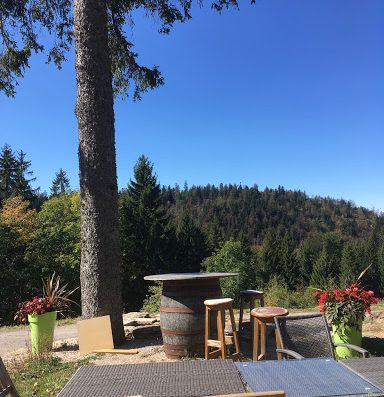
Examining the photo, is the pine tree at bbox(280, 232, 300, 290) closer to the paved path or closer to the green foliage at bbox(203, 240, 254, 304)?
the green foliage at bbox(203, 240, 254, 304)

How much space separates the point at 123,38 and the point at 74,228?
23.0 metres

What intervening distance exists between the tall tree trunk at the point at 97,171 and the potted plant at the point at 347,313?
3083 mm

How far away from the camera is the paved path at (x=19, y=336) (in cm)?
769

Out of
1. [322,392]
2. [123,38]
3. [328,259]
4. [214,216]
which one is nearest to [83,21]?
[123,38]

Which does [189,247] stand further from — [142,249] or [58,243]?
[58,243]

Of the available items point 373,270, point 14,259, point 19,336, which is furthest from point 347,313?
point 373,270

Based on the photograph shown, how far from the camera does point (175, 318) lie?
533cm

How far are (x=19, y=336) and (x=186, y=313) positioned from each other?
555 centimetres

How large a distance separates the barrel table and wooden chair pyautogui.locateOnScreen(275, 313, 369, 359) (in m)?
1.78

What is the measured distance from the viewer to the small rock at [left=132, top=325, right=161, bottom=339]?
6.81 meters

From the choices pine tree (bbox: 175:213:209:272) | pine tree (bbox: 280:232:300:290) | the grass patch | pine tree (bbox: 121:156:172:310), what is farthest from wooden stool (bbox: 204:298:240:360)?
pine tree (bbox: 280:232:300:290)

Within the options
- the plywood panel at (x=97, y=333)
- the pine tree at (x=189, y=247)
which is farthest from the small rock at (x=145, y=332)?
the pine tree at (x=189, y=247)

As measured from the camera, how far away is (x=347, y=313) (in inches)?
209

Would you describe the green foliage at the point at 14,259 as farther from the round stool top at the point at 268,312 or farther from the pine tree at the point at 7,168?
the pine tree at the point at 7,168
